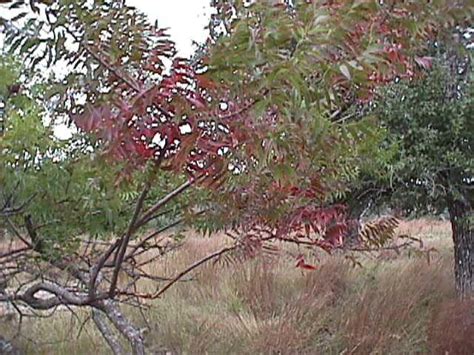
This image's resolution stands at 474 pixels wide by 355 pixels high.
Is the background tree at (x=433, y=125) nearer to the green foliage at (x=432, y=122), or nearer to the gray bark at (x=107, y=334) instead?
the green foliage at (x=432, y=122)

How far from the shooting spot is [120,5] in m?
0.86

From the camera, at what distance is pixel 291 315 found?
14.1 feet

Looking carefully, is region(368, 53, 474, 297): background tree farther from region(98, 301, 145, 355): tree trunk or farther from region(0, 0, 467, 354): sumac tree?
region(0, 0, 467, 354): sumac tree

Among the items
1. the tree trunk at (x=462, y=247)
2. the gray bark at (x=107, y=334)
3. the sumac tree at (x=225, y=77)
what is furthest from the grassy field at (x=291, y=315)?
the sumac tree at (x=225, y=77)

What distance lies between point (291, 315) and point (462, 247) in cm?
175

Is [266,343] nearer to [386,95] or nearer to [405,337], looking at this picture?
[405,337]

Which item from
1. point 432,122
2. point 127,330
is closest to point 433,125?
point 432,122

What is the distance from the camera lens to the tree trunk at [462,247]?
491 cm

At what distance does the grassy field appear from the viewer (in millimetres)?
3980

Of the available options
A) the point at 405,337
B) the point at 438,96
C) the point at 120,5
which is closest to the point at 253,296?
the point at 405,337

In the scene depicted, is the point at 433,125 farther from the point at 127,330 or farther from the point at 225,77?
the point at 225,77

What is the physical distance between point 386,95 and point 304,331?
1598mm

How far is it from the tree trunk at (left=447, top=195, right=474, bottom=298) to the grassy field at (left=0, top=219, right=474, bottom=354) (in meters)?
0.14

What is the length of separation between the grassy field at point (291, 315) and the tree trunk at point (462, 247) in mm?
141
